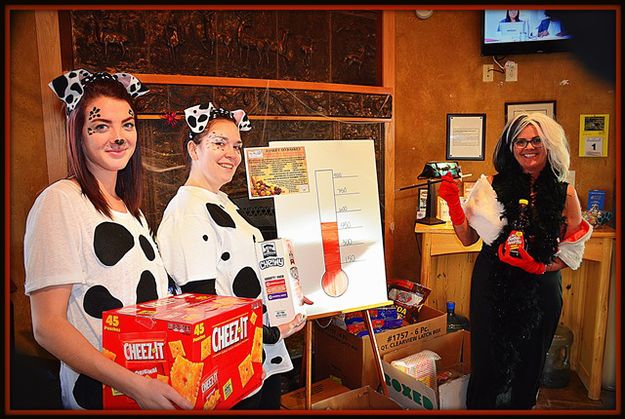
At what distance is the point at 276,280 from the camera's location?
5.87 feet

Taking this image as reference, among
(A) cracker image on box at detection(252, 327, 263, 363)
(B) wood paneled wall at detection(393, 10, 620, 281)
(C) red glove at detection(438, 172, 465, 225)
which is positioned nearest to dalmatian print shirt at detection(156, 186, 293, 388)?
(A) cracker image on box at detection(252, 327, 263, 363)

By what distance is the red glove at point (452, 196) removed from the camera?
1911 mm

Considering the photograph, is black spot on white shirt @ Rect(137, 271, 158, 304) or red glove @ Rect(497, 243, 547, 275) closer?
black spot on white shirt @ Rect(137, 271, 158, 304)

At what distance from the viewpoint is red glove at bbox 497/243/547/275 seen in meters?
1.81

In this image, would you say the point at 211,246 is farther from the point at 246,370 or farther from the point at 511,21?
the point at 511,21

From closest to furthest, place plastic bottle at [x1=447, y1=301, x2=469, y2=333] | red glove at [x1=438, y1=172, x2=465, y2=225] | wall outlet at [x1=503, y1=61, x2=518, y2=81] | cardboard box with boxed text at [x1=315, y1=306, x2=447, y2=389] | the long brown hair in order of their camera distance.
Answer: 1. the long brown hair
2. red glove at [x1=438, y1=172, x2=465, y2=225]
3. cardboard box with boxed text at [x1=315, y1=306, x2=447, y2=389]
4. wall outlet at [x1=503, y1=61, x2=518, y2=81]
5. plastic bottle at [x1=447, y1=301, x2=469, y2=333]

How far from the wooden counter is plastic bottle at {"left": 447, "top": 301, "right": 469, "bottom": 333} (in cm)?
11

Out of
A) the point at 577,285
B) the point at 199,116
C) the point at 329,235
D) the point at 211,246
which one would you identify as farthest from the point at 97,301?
the point at 577,285

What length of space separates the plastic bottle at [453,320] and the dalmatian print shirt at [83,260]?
183 cm

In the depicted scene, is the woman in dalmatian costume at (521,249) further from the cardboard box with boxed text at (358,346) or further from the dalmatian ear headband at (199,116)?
the dalmatian ear headband at (199,116)

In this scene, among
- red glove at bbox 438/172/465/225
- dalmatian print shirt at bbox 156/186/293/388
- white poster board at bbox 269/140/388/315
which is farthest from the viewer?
white poster board at bbox 269/140/388/315

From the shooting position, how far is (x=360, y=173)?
6.97 feet

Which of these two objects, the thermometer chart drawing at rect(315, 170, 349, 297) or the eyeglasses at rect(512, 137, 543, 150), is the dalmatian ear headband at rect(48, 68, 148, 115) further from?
the eyeglasses at rect(512, 137, 543, 150)

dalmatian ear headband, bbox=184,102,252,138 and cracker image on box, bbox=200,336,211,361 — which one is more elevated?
dalmatian ear headband, bbox=184,102,252,138
